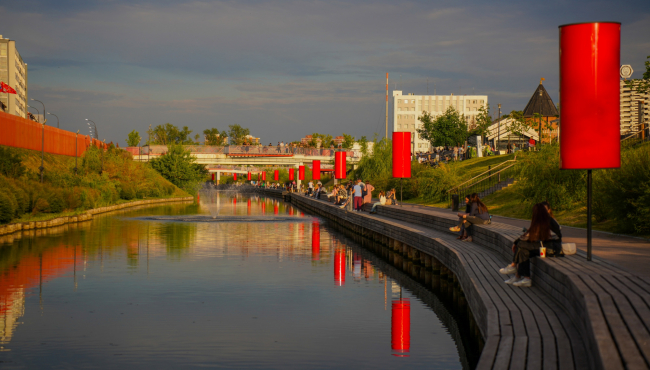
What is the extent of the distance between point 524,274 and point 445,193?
2673 cm

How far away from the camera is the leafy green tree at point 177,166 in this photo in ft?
235

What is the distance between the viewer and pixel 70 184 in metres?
39.9

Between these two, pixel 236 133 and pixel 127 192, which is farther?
pixel 236 133

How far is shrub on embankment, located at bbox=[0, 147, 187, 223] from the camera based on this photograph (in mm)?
27766

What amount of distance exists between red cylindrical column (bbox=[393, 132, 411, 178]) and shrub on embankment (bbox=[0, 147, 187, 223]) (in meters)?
15.7

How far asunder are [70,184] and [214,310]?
32.0m

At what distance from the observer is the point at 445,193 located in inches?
1414

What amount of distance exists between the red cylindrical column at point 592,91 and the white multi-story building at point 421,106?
6238 inches

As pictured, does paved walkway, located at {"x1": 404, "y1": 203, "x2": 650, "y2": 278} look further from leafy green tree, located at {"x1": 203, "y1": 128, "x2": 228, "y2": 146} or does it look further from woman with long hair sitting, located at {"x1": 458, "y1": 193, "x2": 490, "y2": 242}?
leafy green tree, located at {"x1": 203, "y1": 128, "x2": 228, "y2": 146}

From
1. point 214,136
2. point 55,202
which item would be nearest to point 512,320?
point 55,202

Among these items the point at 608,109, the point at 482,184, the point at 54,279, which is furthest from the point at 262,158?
the point at 608,109

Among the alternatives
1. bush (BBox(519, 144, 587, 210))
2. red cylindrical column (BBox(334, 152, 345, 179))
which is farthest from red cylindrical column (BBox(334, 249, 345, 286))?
red cylindrical column (BBox(334, 152, 345, 179))

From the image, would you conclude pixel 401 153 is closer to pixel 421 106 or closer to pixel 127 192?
pixel 127 192

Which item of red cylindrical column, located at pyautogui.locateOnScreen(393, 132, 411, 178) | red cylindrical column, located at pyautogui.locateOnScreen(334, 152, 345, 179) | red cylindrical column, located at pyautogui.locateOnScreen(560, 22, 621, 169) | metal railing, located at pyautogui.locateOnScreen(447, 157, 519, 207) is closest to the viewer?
red cylindrical column, located at pyautogui.locateOnScreen(560, 22, 621, 169)
